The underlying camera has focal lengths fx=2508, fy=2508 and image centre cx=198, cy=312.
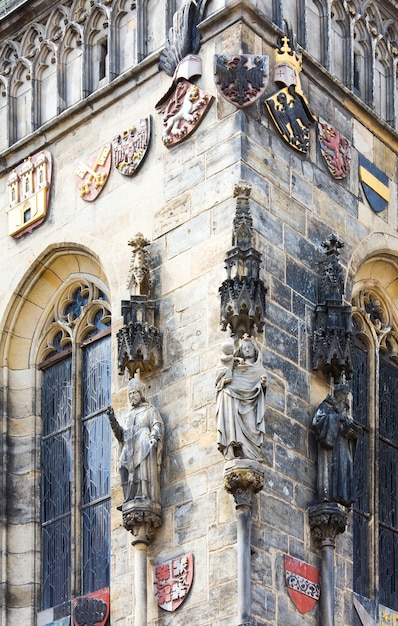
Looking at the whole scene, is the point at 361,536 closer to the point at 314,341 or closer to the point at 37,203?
the point at 314,341

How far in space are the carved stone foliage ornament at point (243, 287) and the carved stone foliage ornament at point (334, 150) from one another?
2320mm

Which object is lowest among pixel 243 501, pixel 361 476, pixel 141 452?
pixel 243 501

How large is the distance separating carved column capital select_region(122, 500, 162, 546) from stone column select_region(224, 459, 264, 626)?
3.46 ft

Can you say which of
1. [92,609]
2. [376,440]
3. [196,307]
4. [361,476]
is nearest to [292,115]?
[196,307]

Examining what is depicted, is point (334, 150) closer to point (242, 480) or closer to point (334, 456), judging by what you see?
point (334, 456)

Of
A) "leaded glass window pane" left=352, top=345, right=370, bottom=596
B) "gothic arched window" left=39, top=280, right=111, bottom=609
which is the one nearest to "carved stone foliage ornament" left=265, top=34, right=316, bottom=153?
"leaded glass window pane" left=352, top=345, right=370, bottom=596

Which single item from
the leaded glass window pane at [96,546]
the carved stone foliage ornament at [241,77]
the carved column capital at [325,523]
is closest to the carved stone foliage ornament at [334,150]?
the carved stone foliage ornament at [241,77]

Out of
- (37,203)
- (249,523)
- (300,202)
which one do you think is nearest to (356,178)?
(300,202)

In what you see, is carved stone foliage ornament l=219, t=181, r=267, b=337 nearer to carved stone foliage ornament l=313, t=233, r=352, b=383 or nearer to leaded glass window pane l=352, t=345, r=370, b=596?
carved stone foliage ornament l=313, t=233, r=352, b=383

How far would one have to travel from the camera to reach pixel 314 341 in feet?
86.5

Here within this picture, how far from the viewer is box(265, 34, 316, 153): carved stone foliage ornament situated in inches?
1070

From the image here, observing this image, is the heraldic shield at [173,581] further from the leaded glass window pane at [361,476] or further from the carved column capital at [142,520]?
the leaded glass window pane at [361,476]

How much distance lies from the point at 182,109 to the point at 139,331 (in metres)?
2.65

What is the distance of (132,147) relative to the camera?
27906 millimetres
